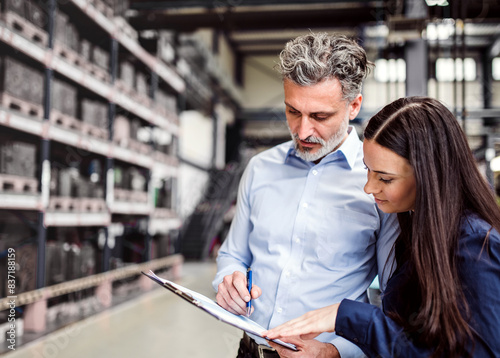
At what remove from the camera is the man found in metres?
1.39

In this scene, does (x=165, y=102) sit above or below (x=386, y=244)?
above

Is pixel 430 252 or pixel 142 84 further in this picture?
pixel 142 84

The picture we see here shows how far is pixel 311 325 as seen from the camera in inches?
41.6

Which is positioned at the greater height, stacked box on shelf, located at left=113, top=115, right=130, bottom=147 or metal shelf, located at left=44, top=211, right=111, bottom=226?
stacked box on shelf, located at left=113, top=115, right=130, bottom=147

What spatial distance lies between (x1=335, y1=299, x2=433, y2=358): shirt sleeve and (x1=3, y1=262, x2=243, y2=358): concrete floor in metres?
2.14

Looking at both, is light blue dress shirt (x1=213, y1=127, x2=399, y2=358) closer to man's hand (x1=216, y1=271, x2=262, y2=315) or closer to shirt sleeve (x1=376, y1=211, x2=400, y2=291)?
shirt sleeve (x1=376, y1=211, x2=400, y2=291)

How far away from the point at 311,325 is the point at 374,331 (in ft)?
0.48

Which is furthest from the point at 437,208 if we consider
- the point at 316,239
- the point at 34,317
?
the point at 34,317

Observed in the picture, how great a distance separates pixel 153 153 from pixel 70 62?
252cm

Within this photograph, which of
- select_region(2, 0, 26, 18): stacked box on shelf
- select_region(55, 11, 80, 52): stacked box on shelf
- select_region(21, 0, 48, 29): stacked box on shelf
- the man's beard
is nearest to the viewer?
the man's beard

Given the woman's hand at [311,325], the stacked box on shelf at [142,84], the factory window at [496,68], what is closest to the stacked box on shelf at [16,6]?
the stacked box on shelf at [142,84]

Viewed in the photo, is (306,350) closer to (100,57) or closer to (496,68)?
(100,57)

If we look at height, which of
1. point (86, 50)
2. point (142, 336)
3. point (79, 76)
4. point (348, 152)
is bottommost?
point (142, 336)

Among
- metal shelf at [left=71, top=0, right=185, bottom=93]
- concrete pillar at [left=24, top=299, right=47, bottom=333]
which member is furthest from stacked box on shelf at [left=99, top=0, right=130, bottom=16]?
concrete pillar at [left=24, top=299, right=47, bottom=333]
